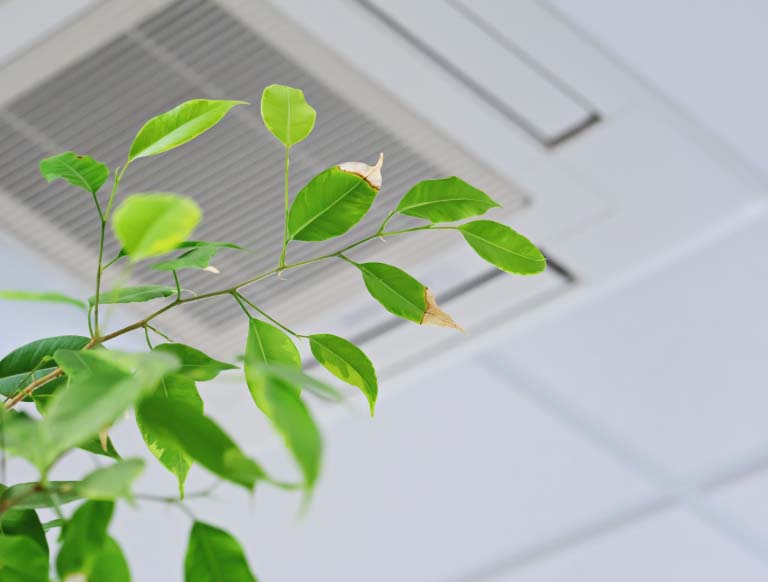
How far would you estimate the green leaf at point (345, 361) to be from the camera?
0.43m

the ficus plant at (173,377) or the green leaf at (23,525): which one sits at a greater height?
the ficus plant at (173,377)

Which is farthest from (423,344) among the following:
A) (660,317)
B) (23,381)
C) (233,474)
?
(233,474)

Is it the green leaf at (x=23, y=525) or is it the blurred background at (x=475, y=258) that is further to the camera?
the blurred background at (x=475, y=258)

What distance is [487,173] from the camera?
1015 mm

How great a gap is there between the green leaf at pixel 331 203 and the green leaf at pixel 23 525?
0.16 metres

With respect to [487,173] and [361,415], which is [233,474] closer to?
[487,173]

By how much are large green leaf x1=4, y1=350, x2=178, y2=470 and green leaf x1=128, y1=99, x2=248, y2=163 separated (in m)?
0.16

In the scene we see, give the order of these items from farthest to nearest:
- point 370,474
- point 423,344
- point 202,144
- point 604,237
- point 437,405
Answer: point 370,474 → point 437,405 → point 423,344 → point 604,237 → point 202,144

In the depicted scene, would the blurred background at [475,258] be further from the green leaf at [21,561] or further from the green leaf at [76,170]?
the green leaf at [21,561]

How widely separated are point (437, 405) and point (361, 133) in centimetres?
59

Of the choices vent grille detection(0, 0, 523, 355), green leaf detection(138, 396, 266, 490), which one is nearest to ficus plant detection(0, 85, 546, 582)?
green leaf detection(138, 396, 266, 490)

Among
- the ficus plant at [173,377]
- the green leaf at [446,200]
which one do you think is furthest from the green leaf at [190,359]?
the green leaf at [446,200]

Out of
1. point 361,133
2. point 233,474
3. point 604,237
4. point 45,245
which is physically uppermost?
point 604,237

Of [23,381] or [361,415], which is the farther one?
[361,415]
